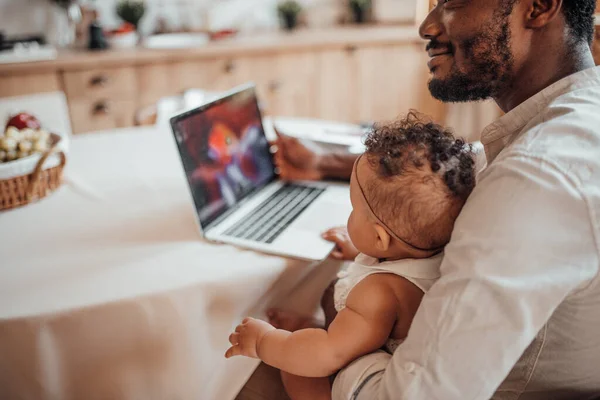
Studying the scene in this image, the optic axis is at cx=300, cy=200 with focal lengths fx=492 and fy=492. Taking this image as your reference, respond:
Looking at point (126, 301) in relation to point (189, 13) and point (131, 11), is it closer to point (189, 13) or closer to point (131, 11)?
point (131, 11)

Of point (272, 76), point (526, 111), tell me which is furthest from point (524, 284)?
point (272, 76)

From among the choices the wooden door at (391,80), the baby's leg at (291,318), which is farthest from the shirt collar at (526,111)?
the wooden door at (391,80)

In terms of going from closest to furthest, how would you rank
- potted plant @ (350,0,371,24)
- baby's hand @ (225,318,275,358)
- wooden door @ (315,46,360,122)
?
baby's hand @ (225,318,275,358), wooden door @ (315,46,360,122), potted plant @ (350,0,371,24)

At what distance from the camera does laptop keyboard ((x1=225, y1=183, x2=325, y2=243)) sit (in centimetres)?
104

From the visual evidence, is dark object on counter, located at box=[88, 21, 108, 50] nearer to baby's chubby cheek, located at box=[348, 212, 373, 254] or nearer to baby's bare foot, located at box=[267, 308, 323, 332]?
baby's bare foot, located at box=[267, 308, 323, 332]

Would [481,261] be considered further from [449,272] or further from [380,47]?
[380,47]

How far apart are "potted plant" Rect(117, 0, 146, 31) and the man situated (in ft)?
8.33

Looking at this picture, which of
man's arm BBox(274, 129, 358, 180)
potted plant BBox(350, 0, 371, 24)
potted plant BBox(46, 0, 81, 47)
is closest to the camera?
man's arm BBox(274, 129, 358, 180)

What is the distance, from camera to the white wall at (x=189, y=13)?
2787 mm

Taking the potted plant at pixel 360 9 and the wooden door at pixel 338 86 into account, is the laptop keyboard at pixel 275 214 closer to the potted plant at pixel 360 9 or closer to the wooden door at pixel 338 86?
the wooden door at pixel 338 86

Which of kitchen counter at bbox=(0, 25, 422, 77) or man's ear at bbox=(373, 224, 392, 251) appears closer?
man's ear at bbox=(373, 224, 392, 251)

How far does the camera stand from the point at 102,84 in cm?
254

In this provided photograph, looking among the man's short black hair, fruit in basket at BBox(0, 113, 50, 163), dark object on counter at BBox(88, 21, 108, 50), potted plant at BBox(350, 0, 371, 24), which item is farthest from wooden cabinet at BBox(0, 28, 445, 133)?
the man's short black hair

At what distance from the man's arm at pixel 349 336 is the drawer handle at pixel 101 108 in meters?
2.17
